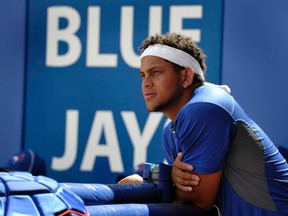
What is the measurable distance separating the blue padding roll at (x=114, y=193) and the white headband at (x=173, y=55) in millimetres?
470

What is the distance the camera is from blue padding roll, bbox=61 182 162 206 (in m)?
1.58

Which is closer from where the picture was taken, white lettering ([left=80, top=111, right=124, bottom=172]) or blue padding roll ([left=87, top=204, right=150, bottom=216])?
blue padding roll ([left=87, top=204, right=150, bottom=216])

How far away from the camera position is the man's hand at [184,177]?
1.71 meters

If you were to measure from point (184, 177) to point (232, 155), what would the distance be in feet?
0.53

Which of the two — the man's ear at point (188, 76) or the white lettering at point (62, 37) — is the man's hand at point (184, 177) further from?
the white lettering at point (62, 37)

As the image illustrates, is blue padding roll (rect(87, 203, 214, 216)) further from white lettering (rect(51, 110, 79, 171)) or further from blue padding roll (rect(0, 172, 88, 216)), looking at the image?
white lettering (rect(51, 110, 79, 171))

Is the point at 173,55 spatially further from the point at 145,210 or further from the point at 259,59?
the point at 259,59

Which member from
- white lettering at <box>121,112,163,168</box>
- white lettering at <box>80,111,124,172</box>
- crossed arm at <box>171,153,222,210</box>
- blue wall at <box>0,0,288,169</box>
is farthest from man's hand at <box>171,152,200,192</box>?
white lettering at <box>80,111,124,172</box>

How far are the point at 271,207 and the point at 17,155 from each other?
2.65 m

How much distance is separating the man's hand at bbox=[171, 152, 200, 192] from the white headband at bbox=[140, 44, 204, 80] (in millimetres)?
418

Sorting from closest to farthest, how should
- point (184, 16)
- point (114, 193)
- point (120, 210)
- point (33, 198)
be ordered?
point (33, 198)
point (120, 210)
point (114, 193)
point (184, 16)

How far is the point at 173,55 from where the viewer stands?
6.69 feet

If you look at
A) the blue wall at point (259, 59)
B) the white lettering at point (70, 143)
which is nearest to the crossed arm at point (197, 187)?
the blue wall at point (259, 59)

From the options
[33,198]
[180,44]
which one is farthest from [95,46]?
[33,198]
